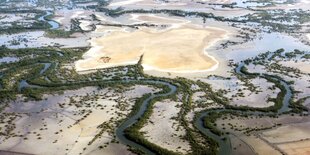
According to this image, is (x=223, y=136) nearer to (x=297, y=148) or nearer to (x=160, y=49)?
(x=297, y=148)

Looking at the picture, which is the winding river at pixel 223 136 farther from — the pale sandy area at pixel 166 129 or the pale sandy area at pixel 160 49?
the pale sandy area at pixel 160 49

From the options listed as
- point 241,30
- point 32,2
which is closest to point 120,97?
point 241,30

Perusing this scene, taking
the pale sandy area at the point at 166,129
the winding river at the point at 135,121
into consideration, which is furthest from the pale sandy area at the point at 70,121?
the pale sandy area at the point at 166,129

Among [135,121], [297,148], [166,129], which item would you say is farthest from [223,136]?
[135,121]

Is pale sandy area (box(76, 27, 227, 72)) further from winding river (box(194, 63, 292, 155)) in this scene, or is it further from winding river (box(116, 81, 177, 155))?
winding river (box(194, 63, 292, 155))

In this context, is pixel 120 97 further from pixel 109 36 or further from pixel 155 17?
pixel 155 17

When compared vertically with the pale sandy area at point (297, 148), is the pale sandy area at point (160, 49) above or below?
above
